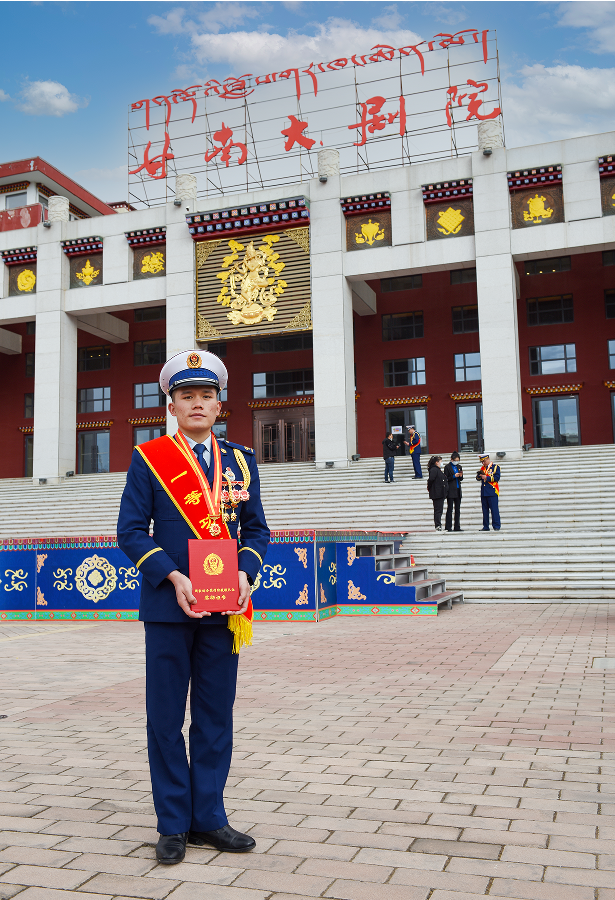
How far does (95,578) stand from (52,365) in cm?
1995

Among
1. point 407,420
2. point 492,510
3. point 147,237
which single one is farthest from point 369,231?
point 492,510

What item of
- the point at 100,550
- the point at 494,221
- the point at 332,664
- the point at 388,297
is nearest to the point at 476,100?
the point at 494,221

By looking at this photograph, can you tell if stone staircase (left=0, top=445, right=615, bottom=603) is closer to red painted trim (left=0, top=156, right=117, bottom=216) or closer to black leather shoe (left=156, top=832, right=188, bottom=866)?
black leather shoe (left=156, top=832, right=188, bottom=866)

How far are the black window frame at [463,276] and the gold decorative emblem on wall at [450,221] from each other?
3.67 meters

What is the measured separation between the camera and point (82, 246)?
30.0 m

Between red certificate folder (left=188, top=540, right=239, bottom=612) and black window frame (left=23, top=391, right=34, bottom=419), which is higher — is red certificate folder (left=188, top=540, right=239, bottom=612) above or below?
below

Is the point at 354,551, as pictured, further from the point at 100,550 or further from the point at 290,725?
the point at 290,725

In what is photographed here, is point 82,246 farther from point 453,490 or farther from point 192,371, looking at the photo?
point 192,371

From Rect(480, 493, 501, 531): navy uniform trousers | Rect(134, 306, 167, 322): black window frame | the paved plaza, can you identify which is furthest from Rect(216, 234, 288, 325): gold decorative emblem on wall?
the paved plaza

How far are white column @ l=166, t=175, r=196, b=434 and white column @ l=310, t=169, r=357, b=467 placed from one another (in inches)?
188

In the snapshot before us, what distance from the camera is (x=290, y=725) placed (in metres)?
5.04

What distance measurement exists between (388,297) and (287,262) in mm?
5350

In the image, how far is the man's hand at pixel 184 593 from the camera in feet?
10.1

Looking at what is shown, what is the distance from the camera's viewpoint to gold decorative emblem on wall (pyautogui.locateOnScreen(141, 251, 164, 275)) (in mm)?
29422
